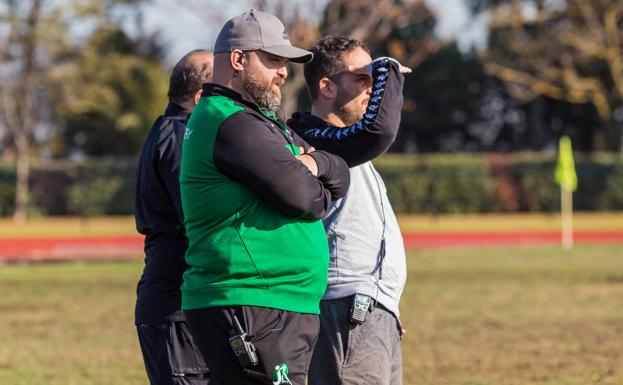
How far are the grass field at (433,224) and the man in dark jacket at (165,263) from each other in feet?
80.4

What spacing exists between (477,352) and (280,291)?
6.49 meters

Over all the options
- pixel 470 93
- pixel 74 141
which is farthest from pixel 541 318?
pixel 470 93

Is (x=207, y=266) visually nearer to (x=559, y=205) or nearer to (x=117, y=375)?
(x=117, y=375)

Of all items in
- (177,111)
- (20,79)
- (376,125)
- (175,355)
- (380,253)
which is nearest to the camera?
(376,125)

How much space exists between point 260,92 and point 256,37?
0.60ft

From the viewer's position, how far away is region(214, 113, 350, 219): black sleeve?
11.0ft

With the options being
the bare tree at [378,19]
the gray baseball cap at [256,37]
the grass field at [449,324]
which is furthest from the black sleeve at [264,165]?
the bare tree at [378,19]

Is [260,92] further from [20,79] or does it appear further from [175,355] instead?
[20,79]

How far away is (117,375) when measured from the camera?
8602mm

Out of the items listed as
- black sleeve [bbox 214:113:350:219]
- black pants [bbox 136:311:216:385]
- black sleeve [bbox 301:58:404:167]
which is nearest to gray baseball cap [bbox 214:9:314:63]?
black sleeve [bbox 214:113:350:219]

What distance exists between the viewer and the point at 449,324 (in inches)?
455

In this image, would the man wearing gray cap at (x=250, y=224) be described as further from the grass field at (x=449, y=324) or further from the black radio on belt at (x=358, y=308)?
the grass field at (x=449, y=324)

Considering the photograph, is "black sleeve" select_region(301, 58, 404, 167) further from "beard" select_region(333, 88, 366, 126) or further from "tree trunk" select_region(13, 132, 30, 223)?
"tree trunk" select_region(13, 132, 30, 223)

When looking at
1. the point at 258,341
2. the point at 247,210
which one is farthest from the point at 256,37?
the point at 258,341
